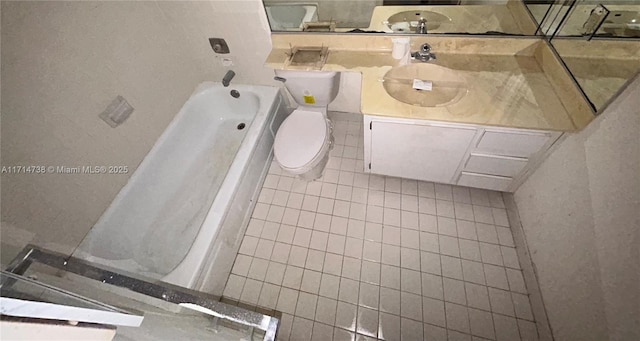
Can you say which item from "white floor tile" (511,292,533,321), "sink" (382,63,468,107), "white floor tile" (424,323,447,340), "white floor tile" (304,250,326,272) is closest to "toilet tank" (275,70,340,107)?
"sink" (382,63,468,107)

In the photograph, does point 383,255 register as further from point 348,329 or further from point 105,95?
point 105,95

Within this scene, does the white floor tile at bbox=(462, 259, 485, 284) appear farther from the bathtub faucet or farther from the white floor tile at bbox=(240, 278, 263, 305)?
the bathtub faucet

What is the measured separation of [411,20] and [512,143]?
0.94m

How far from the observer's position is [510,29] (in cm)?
143

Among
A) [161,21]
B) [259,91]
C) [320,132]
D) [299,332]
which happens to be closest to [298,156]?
[320,132]

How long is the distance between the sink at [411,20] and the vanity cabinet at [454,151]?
69 cm

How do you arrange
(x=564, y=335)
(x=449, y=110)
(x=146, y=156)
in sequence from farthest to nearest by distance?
(x=146, y=156)
(x=449, y=110)
(x=564, y=335)

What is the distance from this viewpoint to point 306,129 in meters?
1.69

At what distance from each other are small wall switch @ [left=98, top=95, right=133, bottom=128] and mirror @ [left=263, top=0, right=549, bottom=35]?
102 centimetres

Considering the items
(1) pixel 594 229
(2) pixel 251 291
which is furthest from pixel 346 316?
(1) pixel 594 229

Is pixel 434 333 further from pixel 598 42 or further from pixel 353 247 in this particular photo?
pixel 598 42

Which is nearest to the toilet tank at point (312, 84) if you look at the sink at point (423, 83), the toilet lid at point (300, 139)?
the toilet lid at point (300, 139)

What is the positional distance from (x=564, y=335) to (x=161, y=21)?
2.79 metres

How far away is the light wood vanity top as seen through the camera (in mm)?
1161
